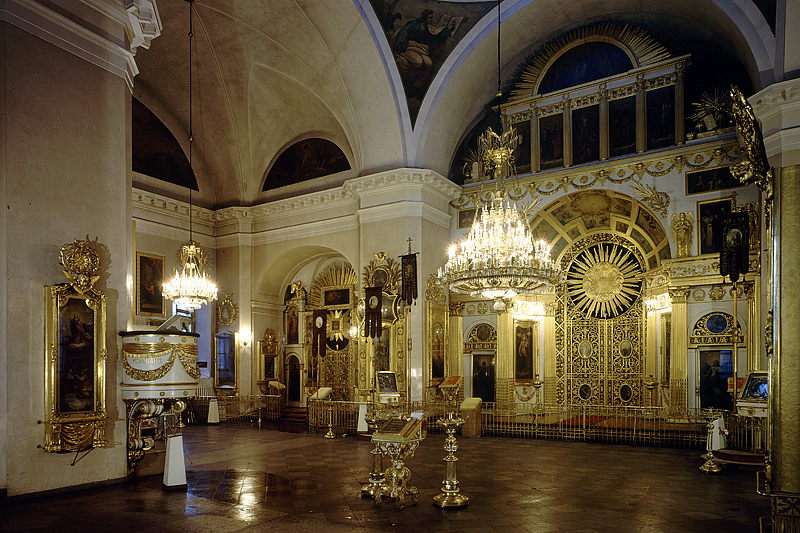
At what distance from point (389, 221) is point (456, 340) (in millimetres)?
3730

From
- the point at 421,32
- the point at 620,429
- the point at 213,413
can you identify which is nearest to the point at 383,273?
the point at 421,32

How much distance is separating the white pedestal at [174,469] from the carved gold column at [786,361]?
262 inches

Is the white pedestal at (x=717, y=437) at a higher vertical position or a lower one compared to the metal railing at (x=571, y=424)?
higher

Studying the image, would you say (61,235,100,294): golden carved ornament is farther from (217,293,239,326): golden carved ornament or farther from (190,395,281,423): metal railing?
(217,293,239,326): golden carved ornament

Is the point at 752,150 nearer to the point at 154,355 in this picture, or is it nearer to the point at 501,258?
the point at 501,258

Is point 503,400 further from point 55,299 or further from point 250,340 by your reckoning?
point 55,299

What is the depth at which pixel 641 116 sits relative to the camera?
1390 cm

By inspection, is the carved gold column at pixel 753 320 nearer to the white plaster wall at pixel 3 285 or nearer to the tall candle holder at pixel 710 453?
the tall candle holder at pixel 710 453

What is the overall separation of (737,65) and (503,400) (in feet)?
31.5

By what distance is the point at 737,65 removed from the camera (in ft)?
42.7

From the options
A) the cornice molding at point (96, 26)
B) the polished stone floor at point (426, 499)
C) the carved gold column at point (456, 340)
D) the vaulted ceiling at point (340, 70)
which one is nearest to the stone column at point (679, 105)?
the vaulted ceiling at point (340, 70)

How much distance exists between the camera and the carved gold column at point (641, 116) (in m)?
13.8

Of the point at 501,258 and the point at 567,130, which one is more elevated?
the point at 567,130

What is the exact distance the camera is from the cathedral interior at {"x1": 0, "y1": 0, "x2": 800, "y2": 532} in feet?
23.0
